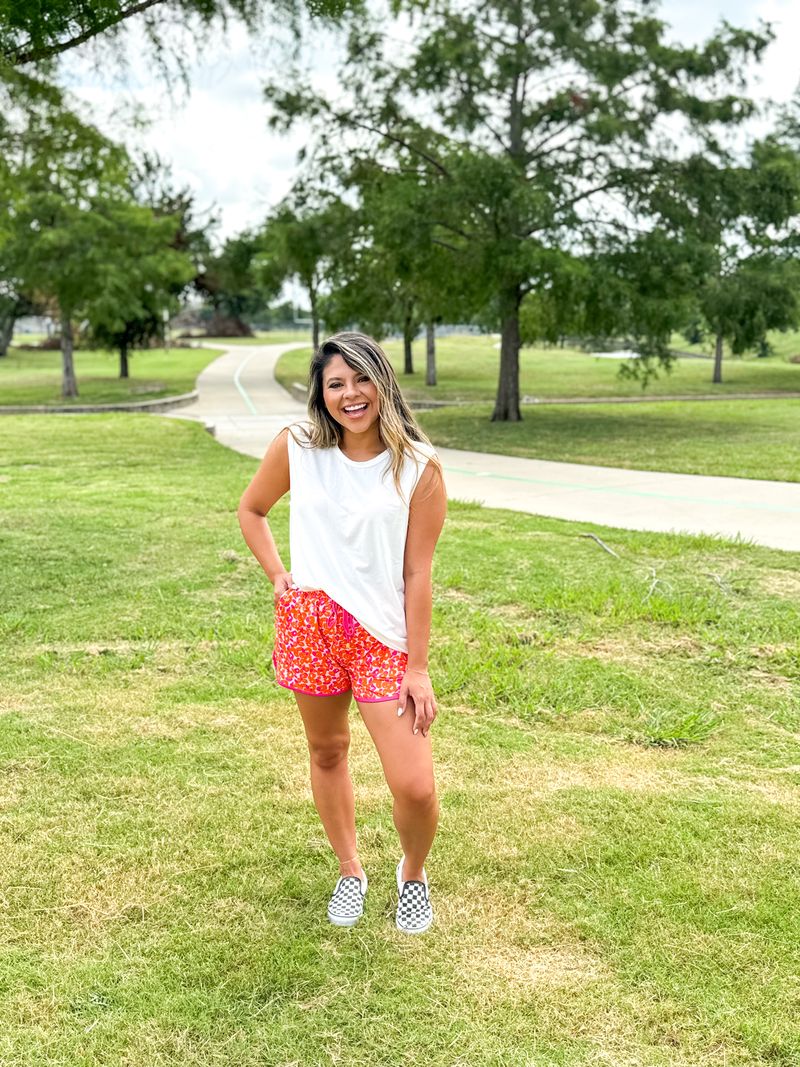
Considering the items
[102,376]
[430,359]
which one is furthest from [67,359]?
[102,376]

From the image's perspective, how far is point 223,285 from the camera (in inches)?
1880

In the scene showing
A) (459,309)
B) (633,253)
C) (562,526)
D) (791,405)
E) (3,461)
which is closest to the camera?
(562,526)

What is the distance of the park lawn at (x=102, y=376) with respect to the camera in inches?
1084

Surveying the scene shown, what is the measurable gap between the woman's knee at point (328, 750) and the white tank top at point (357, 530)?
0.36 m

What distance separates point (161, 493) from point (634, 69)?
11.0m

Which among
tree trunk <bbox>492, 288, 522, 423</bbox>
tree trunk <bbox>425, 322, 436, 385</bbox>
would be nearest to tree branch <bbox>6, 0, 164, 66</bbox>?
tree trunk <bbox>492, 288, 522, 423</bbox>

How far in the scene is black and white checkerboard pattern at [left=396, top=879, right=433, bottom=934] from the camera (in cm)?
274

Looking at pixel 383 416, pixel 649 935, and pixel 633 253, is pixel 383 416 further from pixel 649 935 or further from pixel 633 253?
pixel 633 253

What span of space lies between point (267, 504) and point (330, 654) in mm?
469

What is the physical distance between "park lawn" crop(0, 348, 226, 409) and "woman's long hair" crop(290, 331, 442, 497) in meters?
23.0

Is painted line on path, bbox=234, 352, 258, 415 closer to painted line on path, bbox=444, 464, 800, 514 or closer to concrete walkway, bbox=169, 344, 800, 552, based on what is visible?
concrete walkway, bbox=169, 344, 800, 552

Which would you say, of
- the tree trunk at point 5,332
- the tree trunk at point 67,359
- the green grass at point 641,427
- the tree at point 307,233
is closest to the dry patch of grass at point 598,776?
the green grass at point 641,427

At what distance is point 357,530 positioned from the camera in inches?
99.4

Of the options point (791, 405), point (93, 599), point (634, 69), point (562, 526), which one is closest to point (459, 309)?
point (634, 69)
